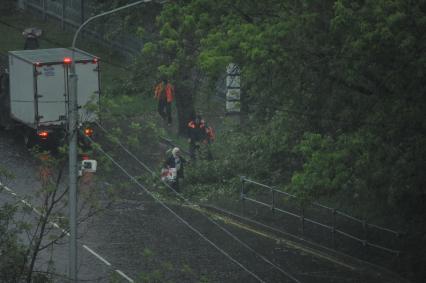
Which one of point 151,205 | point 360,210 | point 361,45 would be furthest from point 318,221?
point 361,45

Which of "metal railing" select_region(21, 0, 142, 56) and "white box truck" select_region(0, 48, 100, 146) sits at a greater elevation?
"metal railing" select_region(21, 0, 142, 56)

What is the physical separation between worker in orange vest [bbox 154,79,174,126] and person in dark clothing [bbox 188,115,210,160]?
360 cm

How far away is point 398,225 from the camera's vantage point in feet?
81.1

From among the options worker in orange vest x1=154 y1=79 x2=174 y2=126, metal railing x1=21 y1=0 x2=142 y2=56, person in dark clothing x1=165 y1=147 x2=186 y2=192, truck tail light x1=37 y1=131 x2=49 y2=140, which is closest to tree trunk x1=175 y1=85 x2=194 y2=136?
worker in orange vest x1=154 y1=79 x2=174 y2=126

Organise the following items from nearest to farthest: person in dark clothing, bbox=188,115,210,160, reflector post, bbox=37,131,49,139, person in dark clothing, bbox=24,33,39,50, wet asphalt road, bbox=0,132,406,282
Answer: wet asphalt road, bbox=0,132,406,282
reflector post, bbox=37,131,49,139
person in dark clothing, bbox=188,115,210,160
person in dark clothing, bbox=24,33,39,50

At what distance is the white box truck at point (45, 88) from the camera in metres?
A: 31.9

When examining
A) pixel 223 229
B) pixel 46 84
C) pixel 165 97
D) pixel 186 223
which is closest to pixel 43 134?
pixel 46 84

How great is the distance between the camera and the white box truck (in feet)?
105

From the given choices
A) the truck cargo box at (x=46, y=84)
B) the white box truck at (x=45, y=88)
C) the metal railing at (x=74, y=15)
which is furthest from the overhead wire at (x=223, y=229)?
the metal railing at (x=74, y=15)

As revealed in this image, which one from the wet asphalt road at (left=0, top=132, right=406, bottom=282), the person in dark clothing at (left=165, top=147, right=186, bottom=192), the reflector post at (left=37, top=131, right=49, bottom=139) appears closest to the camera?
the wet asphalt road at (left=0, top=132, right=406, bottom=282)

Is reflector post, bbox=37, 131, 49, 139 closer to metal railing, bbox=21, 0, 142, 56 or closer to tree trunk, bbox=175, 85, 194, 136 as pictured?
tree trunk, bbox=175, 85, 194, 136

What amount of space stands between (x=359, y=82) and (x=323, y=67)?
2.82ft

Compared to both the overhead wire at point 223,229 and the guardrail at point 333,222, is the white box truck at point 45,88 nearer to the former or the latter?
the overhead wire at point 223,229

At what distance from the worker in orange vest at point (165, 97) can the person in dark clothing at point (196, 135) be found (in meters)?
3.60
